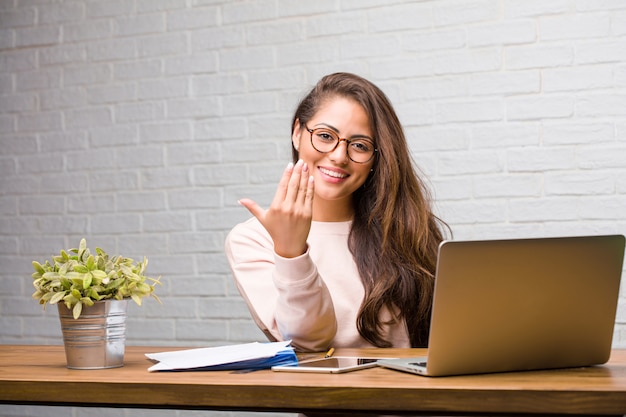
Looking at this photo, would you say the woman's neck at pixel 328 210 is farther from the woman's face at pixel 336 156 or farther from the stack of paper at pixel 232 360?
the stack of paper at pixel 232 360

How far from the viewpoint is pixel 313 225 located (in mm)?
2113

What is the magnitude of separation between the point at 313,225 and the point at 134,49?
1611 millimetres

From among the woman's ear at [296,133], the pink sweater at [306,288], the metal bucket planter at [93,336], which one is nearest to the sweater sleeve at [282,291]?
the pink sweater at [306,288]

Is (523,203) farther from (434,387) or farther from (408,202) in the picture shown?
(434,387)

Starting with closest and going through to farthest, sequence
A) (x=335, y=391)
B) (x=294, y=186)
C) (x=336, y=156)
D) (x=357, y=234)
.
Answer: (x=335, y=391) → (x=294, y=186) → (x=336, y=156) → (x=357, y=234)

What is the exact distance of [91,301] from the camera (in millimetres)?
1334

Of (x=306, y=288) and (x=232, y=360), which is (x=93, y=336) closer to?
(x=232, y=360)

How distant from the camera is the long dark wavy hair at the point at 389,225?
2.00 m

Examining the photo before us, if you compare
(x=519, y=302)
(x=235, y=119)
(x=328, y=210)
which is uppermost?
(x=235, y=119)

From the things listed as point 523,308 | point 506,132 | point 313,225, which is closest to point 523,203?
point 506,132

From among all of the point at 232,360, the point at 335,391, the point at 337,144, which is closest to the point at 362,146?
the point at 337,144

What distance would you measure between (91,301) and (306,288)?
0.48 metres

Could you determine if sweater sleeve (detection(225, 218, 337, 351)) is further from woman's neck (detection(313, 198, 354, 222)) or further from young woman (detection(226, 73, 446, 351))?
→ woman's neck (detection(313, 198, 354, 222))

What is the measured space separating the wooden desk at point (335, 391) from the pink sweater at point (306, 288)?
0.41 meters
